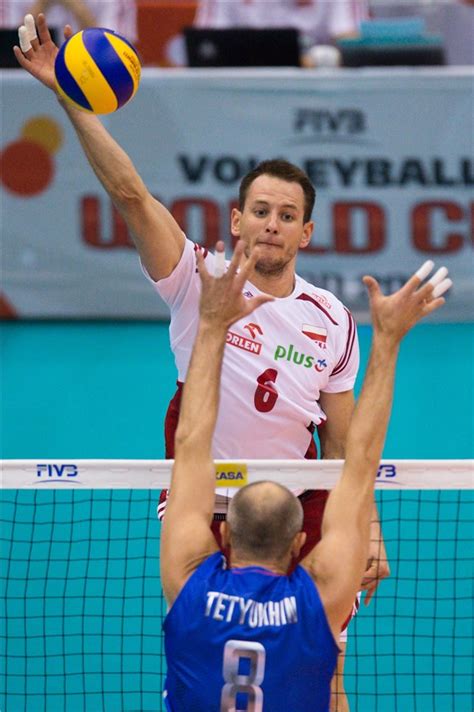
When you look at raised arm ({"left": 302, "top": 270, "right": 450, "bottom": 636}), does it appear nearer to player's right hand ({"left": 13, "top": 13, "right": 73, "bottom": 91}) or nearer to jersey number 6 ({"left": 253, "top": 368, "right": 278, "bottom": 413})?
jersey number 6 ({"left": 253, "top": 368, "right": 278, "bottom": 413})

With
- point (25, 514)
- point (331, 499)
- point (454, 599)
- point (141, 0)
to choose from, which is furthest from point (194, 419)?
point (141, 0)

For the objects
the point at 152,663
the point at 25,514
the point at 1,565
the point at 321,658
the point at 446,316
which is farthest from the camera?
the point at 446,316

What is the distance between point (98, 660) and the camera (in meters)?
7.26

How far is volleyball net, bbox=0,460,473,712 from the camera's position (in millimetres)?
5801

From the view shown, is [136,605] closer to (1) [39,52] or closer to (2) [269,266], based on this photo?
(2) [269,266]

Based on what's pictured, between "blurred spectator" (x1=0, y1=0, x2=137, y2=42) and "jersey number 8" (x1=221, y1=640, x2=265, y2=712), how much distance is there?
11.2m

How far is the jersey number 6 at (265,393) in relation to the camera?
19.2ft

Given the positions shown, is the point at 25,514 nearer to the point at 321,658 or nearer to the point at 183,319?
the point at 183,319

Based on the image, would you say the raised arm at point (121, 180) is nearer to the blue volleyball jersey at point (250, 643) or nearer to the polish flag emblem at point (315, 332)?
the polish flag emblem at point (315, 332)

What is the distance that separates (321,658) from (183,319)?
6.98 feet

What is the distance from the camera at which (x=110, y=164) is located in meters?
5.48

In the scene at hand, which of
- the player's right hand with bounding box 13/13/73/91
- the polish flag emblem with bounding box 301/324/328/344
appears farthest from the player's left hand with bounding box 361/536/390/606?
the player's right hand with bounding box 13/13/73/91

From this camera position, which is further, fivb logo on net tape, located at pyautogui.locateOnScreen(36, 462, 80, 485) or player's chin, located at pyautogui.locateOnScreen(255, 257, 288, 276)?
player's chin, located at pyautogui.locateOnScreen(255, 257, 288, 276)

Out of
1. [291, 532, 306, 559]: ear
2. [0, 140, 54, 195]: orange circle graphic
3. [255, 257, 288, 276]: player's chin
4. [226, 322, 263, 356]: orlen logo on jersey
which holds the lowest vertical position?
[291, 532, 306, 559]: ear
